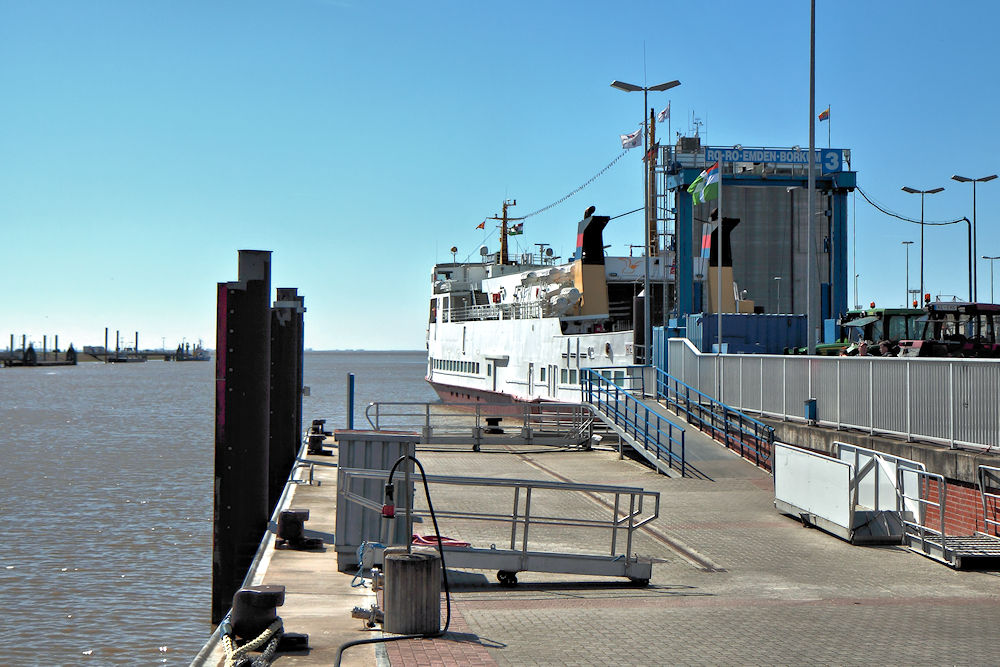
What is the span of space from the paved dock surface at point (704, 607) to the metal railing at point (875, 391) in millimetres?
2551

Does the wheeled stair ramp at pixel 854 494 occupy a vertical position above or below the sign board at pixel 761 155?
below

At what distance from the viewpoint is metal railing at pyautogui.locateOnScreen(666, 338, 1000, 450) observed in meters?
15.0

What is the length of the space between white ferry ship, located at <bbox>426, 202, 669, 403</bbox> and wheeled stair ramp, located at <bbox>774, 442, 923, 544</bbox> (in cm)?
2316

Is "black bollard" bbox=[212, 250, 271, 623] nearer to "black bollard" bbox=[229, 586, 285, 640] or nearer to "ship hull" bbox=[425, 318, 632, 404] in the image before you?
"black bollard" bbox=[229, 586, 285, 640]

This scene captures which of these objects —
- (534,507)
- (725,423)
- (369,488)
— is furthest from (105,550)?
(725,423)

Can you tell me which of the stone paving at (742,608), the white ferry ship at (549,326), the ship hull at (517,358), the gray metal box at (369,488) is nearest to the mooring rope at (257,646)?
the stone paving at (742,608)

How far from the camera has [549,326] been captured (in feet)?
159

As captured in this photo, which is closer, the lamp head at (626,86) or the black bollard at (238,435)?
the black bollard at (238,435)

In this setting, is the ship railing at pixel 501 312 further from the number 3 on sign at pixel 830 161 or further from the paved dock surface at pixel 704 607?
the paved dock surface at pixel 704 607

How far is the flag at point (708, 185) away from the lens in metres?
31.4

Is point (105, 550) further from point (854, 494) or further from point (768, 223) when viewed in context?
point (768, 223)

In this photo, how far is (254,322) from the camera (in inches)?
573

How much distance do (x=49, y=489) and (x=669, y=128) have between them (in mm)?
28535

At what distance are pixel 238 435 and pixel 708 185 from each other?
70.1ft
